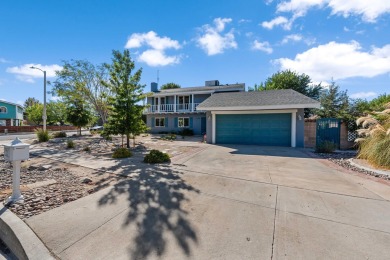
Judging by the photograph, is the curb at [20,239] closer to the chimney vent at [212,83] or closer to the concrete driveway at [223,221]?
the concrete driveway at [223,221]

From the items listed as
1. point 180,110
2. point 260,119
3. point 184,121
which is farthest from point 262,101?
point 180,110

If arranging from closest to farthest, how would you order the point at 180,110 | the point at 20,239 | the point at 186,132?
the point at 20,239
the point at 186,132
the point at 180,110

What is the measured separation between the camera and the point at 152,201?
155 inches

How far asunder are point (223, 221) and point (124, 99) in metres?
9.61

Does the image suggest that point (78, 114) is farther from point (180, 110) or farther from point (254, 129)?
point (254, 129)

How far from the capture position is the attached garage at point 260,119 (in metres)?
12.7

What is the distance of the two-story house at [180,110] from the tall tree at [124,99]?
11.9m

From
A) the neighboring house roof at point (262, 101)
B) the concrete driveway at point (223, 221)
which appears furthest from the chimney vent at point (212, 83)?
the concrete driveway at point (223, 221)

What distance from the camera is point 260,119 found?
44.5 feet

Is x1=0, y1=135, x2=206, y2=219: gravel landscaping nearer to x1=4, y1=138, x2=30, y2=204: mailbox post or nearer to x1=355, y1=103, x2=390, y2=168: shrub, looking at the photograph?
x1=4, y1=138, x2=30, y2=204: mailbox post

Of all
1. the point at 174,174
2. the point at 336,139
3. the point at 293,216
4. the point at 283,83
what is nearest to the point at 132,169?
the point at 174,174

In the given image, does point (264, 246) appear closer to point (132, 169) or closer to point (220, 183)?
point (220, 183)

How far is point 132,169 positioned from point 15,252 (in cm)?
383

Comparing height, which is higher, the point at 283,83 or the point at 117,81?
the point at 283,83
